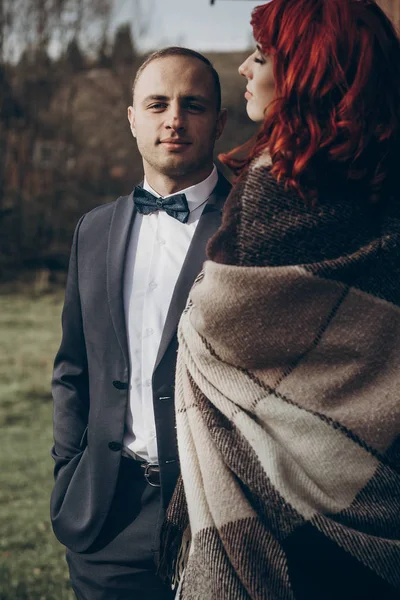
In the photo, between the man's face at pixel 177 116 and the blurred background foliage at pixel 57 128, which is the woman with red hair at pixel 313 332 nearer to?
the man's face at pixel 177 116

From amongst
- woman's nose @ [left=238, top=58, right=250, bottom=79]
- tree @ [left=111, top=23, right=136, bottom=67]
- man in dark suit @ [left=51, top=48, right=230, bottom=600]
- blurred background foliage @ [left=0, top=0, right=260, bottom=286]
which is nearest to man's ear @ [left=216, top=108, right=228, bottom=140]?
man in dark suit @ [left=51, top=48, right=230, bottom=600]

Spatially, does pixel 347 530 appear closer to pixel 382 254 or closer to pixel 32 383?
pixel 382 254

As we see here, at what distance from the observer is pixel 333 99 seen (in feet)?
5.96

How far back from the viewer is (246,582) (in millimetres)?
1788

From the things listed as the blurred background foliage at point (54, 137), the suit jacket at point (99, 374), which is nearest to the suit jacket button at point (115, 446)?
the suit jacket at point (99, 374)

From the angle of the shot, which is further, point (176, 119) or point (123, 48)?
point (123, 48)

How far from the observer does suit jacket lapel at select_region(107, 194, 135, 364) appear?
7.80ft

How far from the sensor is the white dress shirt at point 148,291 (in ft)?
7.70

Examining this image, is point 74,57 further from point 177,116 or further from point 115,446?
point 115,446

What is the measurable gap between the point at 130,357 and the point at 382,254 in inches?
→ 35.3

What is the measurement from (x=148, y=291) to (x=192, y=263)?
168 mm

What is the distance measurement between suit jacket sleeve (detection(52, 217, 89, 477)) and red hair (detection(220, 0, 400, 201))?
0.99 metres

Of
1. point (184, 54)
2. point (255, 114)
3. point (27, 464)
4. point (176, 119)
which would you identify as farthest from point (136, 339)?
point (27, 464)

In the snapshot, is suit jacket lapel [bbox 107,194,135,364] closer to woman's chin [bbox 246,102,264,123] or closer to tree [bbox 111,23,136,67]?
woman's chin [bbox 246,102,264,123]
